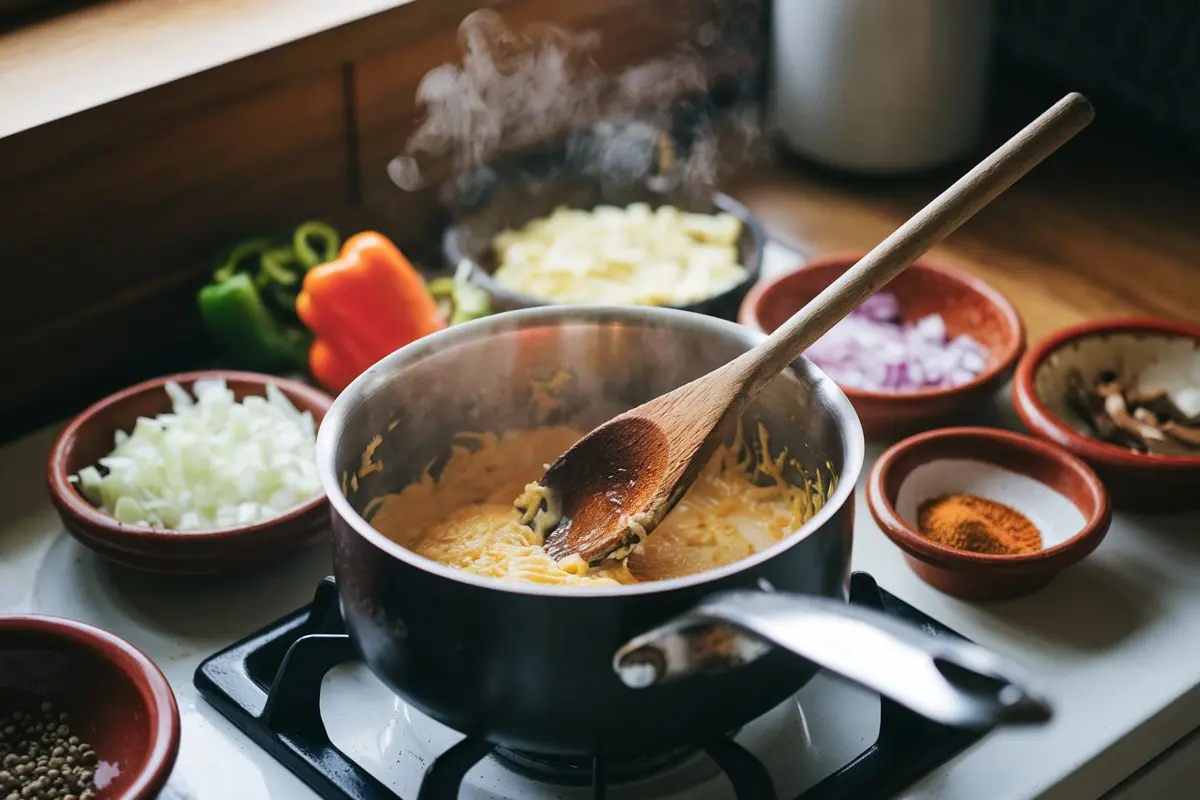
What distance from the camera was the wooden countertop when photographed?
1.54 m

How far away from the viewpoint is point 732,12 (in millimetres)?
1844

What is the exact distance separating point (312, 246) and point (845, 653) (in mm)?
976

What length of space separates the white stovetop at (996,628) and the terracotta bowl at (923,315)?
10 centimetres

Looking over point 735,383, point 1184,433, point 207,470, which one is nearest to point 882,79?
point 1184,433

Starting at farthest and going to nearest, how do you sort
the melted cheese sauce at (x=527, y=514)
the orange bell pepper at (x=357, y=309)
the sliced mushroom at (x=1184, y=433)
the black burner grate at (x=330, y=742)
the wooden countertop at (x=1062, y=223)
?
the wooden countertop at (x=1062, y=223), the orange bell pepper at (x=357, y=309), the sliced mushroom at (x=1184, y=433), the melted cheese sauce at (x=527, y=514), the black burner grate at (x=330, y=742)

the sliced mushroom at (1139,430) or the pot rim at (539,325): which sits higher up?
the pot rim at (539,325)

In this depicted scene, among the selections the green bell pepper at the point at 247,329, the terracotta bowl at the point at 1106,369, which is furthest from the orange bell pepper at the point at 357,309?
the terracotta bowl at the point at 1106,369

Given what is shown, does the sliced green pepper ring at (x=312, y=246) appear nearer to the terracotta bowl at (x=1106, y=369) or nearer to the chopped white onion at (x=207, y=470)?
the chopped white onion at (x=207, y=470)

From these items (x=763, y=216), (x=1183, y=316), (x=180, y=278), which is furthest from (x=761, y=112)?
(x=180, y=278)

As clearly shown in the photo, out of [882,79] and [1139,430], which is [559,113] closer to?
[882,79]

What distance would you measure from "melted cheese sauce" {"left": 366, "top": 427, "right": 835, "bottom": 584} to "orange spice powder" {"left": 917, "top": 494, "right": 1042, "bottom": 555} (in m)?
0.16

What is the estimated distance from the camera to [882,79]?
1.66 metres

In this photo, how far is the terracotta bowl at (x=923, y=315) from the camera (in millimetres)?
1266

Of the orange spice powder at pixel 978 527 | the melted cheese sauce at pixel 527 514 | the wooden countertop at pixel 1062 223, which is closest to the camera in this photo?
the melted cheese sauce at pixel 527 514
